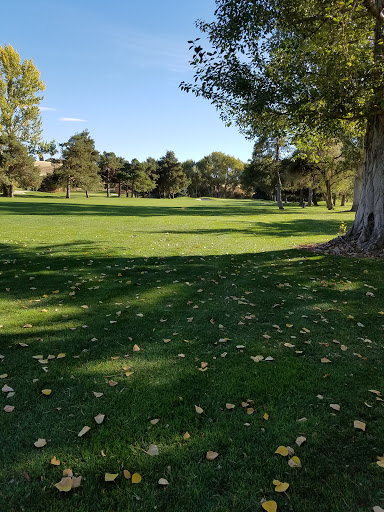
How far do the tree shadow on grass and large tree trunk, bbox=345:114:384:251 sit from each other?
16.1ft

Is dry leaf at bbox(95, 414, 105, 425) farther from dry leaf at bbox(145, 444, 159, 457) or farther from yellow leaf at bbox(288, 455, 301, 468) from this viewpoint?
yellow leaf at bbox(288, 455, 301, 468)

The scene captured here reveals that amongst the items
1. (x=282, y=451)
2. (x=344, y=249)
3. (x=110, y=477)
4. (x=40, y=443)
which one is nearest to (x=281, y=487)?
(x=282, y=451)

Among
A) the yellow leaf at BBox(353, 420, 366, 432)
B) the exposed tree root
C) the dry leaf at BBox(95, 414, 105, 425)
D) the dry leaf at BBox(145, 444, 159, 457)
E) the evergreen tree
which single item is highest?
the evergreen tree

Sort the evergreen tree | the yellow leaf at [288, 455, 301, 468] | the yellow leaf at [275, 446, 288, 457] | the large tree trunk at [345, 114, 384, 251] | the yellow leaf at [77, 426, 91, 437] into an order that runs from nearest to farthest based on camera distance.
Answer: the yellow leaf at [288, 455, 301, 468], the yellow leaf at [275, 446, 288, 457], the yellow leaf at [77, 426, 91, 437], the large tree trunk at [345, 114, 384, 251], the evergreen tree

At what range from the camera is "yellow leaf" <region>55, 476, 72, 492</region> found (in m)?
2.24

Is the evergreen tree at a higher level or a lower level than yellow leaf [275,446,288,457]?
higher

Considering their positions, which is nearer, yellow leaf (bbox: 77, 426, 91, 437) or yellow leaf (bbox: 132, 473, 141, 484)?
yellow leaf (bbox: 132, 473, 141, 484)

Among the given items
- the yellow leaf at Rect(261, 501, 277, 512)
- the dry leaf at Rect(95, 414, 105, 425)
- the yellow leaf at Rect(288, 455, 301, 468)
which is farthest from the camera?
the dry leaf at Rect(95, 414, 105, 425)

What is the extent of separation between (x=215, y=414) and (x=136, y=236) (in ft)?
40.6

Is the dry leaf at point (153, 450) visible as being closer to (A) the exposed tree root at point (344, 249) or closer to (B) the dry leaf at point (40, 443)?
(B) the dry leaf at point (40, 443)

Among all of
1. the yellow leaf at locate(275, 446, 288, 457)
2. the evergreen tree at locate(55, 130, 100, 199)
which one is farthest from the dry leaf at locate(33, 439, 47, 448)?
the evergreen tree at locate(55, 130, 100, 199)

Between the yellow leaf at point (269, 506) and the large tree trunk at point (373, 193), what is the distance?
1007cm

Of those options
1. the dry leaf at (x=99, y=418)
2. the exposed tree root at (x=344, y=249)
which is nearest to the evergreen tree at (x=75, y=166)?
the exposed tree root at (x=344, y=249)

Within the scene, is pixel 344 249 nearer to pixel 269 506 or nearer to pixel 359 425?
pixel 359 425
